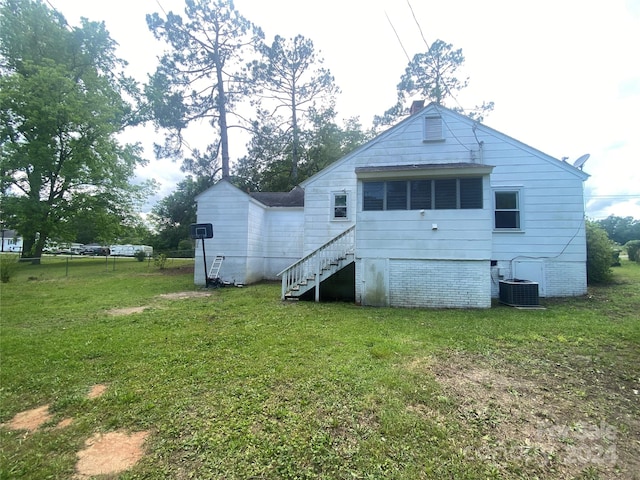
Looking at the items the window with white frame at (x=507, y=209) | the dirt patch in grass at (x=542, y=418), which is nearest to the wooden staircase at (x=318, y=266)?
the window with white frame at (x=507, y=209)

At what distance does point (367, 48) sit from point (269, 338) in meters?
6.58

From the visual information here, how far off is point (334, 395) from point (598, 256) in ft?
42.9

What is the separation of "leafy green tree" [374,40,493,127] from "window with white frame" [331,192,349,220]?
14.4 meters

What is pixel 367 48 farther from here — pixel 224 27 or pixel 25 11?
pixel 25 11

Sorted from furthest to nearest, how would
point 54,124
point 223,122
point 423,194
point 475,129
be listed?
1. point 223,122
2. point 54,124
3. point 475,129
4. point 423,194

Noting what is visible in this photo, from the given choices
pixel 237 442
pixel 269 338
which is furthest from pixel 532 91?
pixel 237 442

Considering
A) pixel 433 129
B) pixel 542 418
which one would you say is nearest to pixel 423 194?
pixel 433 129

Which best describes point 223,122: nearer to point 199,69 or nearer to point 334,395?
point 199,69

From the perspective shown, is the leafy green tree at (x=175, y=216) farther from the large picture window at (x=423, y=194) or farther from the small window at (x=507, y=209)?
the small window at (x=507, y=209)

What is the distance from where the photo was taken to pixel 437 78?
21.2m

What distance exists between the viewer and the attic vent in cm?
1004

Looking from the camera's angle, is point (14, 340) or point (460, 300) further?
point (460, 300)

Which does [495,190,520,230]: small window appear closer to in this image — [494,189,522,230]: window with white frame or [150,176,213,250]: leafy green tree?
[494,189,522,230]: window with white frame

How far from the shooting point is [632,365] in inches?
159
